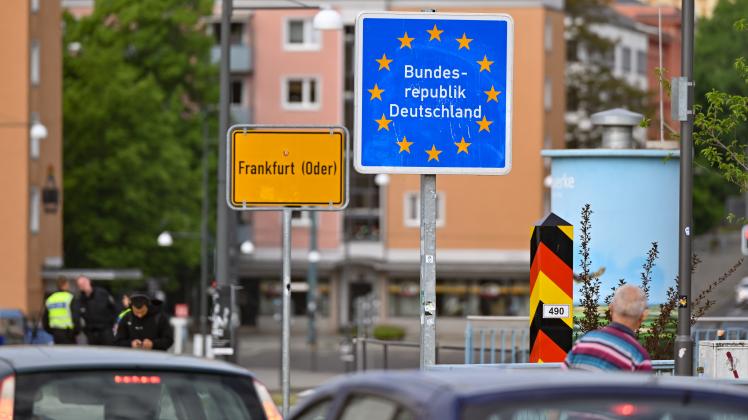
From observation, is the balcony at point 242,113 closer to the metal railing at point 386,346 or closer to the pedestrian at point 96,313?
A: the metal railing at point 386,346

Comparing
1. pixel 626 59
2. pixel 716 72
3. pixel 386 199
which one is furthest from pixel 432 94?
pixel 626 59

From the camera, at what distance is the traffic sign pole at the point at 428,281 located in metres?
13.4

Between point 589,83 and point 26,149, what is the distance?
1535 inches

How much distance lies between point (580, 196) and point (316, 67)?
68.7 meters

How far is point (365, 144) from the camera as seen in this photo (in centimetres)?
1355

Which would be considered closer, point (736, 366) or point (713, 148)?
point (736, 366)

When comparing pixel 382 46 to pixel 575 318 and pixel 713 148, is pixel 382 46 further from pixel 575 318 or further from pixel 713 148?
pixel 713 148

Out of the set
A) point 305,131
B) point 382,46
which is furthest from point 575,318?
point 382,46

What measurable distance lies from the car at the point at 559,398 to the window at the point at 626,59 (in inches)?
4560

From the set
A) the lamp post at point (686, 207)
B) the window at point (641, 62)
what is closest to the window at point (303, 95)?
the window at point (641, 62)

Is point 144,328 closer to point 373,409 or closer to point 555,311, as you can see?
point 555,311

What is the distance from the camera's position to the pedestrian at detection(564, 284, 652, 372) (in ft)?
30.9

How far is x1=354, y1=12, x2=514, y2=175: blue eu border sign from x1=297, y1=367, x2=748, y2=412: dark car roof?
671 cm

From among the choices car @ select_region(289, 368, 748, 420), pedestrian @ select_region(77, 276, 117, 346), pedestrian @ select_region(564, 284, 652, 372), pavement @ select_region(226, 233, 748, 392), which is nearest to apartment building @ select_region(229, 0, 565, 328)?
pavement @ select_region(226, 233, 748, 392)
